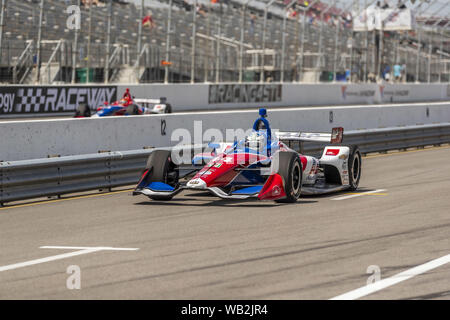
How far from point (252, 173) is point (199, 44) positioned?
86.3 feet

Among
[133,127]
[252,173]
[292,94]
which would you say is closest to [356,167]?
[252,173]

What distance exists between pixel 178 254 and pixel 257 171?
13.6 feet

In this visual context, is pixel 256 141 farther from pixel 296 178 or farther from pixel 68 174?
pixel 68 174

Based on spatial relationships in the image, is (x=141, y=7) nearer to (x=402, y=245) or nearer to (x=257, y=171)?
(x=257, y=171)

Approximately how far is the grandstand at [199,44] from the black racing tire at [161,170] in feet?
56.5

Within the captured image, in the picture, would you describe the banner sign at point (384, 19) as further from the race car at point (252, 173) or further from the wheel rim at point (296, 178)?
the wheel rim at point (296, 178)

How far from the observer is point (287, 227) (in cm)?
965

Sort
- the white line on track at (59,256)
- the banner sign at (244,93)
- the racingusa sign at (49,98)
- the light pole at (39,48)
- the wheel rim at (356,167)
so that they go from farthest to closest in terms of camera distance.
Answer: the banner sign at (244,93) < the racingusa sign at (49,98) < the light pole at (39,48) < the wheel rim at (356,167) < the white line on track at (59,256)

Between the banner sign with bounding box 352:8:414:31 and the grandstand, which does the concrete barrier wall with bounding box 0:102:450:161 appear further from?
the banner sign with bounding box 352:8:414:31

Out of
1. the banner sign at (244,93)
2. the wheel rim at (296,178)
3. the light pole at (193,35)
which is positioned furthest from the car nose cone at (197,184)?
the banner sign at (244,93)

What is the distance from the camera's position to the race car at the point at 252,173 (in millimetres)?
11477

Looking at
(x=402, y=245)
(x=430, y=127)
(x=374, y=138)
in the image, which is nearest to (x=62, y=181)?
(x=402, y=245)

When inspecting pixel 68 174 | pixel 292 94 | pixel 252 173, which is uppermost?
pixel 292 94

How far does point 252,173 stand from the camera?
12055 millimetres
